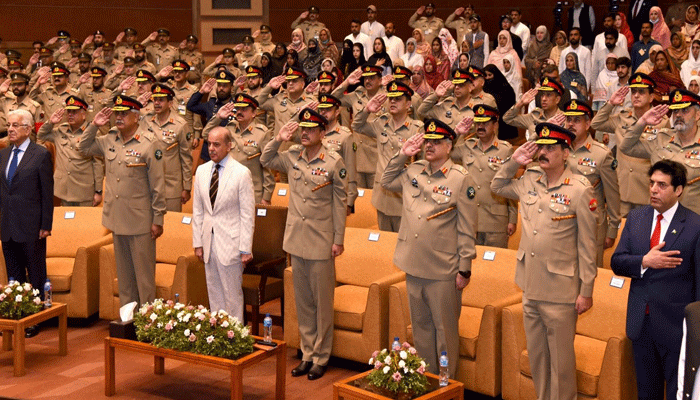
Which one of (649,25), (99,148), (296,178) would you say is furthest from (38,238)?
(649,25)

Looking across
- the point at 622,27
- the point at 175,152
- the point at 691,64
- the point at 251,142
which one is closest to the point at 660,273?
the point at 251,142

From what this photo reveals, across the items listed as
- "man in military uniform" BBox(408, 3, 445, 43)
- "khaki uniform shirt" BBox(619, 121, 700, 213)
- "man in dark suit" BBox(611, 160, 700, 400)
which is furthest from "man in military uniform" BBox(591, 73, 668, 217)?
"man in military uniform" BBox(408, 3, 445, 43)

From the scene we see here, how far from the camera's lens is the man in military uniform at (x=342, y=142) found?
24.4 feet

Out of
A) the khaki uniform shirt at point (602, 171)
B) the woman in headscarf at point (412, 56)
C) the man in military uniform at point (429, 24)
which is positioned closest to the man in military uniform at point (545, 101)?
the khaki uniform shirt at point (602, 171)

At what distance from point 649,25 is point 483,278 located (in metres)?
6.59

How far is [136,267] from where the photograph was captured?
672 centimetres

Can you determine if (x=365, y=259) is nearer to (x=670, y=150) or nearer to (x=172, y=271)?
(x=172, y=271)

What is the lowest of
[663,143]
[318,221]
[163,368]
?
[163,368]

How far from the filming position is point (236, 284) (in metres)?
6.10

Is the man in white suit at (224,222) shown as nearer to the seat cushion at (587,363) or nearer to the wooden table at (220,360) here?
the wooden table at (220,360)

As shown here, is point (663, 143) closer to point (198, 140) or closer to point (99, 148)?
point (99, 148)

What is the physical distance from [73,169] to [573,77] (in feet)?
19.2

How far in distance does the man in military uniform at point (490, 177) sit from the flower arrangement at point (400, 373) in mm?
2319

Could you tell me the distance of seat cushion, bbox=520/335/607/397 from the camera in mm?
4914
